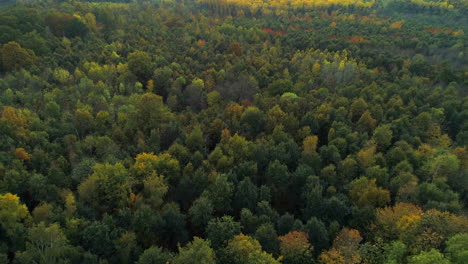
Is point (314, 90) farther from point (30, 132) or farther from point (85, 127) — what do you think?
point (30, 132)

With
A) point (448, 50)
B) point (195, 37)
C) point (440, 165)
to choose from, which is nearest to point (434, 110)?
point (440, 165)

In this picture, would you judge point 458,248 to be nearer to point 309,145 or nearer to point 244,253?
point 244,253

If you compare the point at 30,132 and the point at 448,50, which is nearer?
the point at 30,132

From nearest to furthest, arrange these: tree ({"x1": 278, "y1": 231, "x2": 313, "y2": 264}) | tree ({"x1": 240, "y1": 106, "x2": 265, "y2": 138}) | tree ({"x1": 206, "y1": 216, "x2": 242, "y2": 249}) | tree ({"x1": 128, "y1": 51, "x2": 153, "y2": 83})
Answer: tree ({"x1": 278, "y1": 231, "x2": 313, "y2": 264})
tree ({"x1": 206, "y1": 216, "x2": 242, "y2": 249})
tree ({"x1": 240, "y1": 106, "x2": 265, "y2": 138})
tree ({"x1": 128, "y1": 51, "x2": 153, "y2": 83})


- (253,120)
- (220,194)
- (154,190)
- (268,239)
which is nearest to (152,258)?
(154,190)

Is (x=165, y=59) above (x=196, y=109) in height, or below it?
above

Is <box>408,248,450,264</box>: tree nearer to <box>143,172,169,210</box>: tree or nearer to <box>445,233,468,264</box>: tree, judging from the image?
<box>445,233,468,264</box>: tree

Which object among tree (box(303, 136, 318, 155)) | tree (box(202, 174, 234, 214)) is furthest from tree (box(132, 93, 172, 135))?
tree (box(303, 136, 318, 155))
